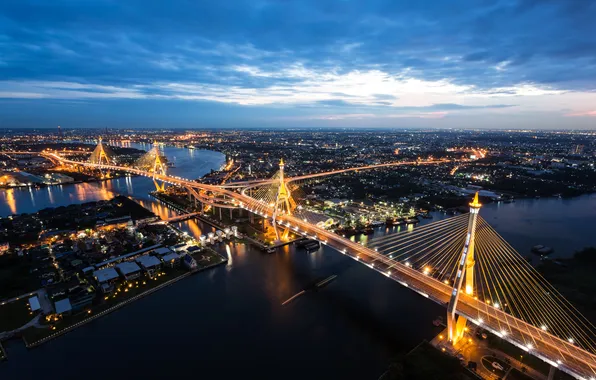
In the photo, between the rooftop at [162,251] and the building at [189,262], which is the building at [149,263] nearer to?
the rooftop at [162,251]

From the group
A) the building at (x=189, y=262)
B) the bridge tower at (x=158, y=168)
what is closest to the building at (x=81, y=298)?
the building at (x=189, y=262)

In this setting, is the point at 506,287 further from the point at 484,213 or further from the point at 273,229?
the point at 484,213

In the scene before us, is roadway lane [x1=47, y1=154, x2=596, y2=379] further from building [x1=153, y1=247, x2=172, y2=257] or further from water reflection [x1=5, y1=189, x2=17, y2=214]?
water reflection [x1=5, y1=189, x2=17, y2=214]

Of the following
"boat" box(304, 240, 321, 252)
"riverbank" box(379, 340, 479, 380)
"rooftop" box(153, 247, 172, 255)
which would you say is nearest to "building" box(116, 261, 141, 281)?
"rooftop" box(153, 247, 172, 255)

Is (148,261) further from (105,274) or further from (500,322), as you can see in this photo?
(500,322)

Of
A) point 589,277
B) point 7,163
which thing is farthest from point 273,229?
point 7,163

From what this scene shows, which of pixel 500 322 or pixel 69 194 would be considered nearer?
pixel 500 322

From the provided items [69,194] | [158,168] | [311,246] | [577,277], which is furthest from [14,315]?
[158,168]

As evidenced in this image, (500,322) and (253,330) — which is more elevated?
(500,322)
